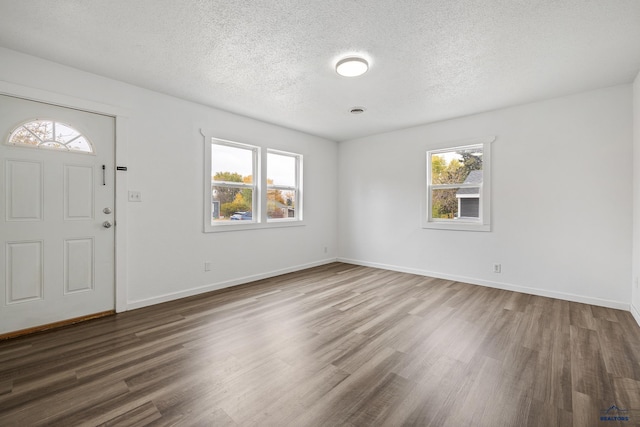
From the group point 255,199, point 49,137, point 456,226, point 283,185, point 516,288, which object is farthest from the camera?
point 283,185

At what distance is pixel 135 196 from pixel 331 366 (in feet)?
9.59

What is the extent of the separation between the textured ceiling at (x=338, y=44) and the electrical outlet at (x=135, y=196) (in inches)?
50.7

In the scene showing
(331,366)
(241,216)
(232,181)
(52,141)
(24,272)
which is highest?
(52,141)

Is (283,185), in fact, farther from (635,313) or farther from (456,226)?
(635,313)

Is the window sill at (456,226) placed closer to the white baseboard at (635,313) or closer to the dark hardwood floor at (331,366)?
the dark hardwood floor at (331,366)

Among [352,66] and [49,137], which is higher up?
[352,66]

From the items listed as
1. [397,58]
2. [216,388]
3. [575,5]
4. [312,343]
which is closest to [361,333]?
[312,343]

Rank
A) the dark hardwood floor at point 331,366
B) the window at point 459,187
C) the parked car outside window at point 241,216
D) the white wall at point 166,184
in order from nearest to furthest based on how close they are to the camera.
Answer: the dark hardwood floor at point 331,366 < the white wall at point 166,184 < the window at point 459,187 < the parked car outside window at point 241,216

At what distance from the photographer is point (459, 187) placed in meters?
4.57

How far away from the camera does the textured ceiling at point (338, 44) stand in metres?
2.05

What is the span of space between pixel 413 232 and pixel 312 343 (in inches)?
125

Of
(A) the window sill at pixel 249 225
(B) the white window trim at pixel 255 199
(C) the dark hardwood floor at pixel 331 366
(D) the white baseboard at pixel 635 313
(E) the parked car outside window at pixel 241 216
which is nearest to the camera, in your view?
(C) the dark hardwood floor at pixel 331 366

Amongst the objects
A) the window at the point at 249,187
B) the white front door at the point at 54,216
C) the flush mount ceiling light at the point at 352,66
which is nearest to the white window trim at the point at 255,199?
the window at the point at 249,187

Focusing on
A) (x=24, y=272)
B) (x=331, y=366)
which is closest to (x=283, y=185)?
(x=24, y=272)
